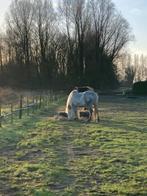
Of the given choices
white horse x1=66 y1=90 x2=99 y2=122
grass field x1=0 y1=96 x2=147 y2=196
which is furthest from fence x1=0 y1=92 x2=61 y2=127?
grass field x1=0 y1=96 x2=147 y2=196

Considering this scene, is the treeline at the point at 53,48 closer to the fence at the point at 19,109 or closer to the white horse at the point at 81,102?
the fence at the point at 19,109

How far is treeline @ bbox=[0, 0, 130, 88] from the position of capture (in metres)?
69.0

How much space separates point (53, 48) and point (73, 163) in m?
60.0

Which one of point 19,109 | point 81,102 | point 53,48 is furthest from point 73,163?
point 53,48

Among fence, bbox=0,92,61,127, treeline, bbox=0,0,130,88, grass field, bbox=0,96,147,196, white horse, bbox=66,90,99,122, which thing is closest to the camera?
grass field, bbox=0,96,147,196

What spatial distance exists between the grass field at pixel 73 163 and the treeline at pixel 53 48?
5196cm

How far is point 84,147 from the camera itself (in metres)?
13.2

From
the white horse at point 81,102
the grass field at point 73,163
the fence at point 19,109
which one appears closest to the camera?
the grass field at point 73,163

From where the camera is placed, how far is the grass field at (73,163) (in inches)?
320

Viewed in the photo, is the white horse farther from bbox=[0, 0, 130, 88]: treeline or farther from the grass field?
bbox=[0, 0, 130, 88]: treeline

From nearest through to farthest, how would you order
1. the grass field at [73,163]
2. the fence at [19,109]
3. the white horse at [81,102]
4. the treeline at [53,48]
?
the grass field at [73,163] < the fence at [19,109] < the white horse at [81,102] < the treeline at [53,48]

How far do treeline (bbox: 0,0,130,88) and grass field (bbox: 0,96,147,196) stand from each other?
51961 mm

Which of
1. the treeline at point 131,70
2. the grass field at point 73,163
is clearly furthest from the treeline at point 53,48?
the grass field at point 73,163

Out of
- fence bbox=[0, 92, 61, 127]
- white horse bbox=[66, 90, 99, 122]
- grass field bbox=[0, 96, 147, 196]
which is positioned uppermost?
white horse bbox=[66, 90, 99, 122]
